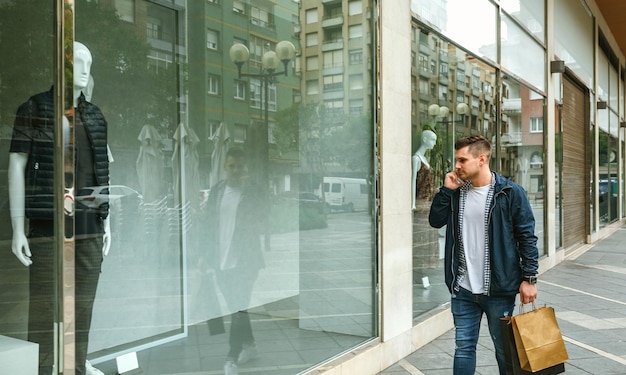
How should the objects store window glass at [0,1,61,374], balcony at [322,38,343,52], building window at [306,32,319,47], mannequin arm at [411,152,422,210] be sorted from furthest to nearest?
mannequin arm at [411,152,422,210], balcony at [322,38,343,52], building window at [306,32,319,47], store window glass at [0,1,61,374]

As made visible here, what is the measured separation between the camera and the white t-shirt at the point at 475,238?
3.58m

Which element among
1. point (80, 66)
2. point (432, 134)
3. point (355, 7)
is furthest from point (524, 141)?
point (80, 66)

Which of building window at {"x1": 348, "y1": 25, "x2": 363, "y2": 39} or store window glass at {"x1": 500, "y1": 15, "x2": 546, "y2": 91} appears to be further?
store window glass at {"x1": 500, "y1": 15, "x2": 546, "y2": 91}

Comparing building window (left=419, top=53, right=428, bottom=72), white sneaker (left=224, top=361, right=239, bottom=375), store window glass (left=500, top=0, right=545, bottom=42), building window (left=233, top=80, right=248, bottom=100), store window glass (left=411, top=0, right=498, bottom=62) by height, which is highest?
store window glass (left=500, top=0, right=545, bottom=42)

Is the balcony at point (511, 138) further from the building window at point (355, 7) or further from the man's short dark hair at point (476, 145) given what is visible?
the man's short dark hair at point (476, 145)

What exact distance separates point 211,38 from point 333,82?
1040 millimetres

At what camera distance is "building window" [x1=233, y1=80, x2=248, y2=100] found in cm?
460

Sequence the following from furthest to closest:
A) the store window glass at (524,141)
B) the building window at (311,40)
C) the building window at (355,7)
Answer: the store window glass at (524,141), the building window at (355,7), the building window at (311,40)

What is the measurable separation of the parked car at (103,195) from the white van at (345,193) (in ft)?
4.77

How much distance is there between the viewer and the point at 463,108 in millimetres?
7215

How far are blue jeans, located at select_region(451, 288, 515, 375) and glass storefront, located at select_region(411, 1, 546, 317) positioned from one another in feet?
6.88

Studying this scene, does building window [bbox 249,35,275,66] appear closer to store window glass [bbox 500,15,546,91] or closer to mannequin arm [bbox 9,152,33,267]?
mannequin arm [bbox 9,152,33,267]

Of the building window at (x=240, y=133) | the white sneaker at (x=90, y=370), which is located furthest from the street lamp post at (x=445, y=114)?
the white sneaker at (x=90, y=370)

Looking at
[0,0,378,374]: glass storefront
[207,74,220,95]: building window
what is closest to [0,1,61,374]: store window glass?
[0,0,378,374]: glass storefront
